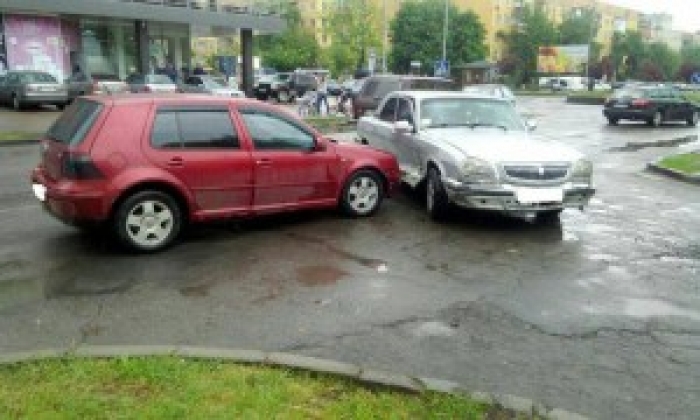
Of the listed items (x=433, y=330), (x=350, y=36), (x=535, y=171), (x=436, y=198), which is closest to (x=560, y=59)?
(x=350, y=36)

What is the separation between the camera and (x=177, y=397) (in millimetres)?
3854

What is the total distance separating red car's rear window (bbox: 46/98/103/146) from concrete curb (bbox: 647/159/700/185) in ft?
36.1

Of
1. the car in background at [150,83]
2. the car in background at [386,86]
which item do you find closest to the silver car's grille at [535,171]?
the car in background at [386,86]

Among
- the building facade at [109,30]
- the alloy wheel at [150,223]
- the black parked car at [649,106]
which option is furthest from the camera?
the building facade at [109,30]

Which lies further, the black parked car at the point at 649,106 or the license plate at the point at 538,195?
the black parked car at the point at 649,106

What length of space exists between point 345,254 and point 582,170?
10.8ft

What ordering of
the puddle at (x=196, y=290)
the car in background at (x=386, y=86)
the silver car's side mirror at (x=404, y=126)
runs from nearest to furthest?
the puddle at (x=196, y=290) → the silver car's side mirror at (x=404, y=126) → the car in background at (x=386, y=86)

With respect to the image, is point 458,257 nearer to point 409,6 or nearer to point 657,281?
point 657,281

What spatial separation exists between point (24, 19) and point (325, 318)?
106 feet

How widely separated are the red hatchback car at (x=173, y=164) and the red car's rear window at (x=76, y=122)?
0.01 metres

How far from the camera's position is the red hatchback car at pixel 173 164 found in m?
6.73

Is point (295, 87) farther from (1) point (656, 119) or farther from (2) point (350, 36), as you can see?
(2) point (350, 36)

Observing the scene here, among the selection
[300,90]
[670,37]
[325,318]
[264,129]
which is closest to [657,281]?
[325,318]

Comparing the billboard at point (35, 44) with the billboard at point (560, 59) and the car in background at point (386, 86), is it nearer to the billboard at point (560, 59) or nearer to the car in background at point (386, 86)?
the car in background at point (386, 86)
